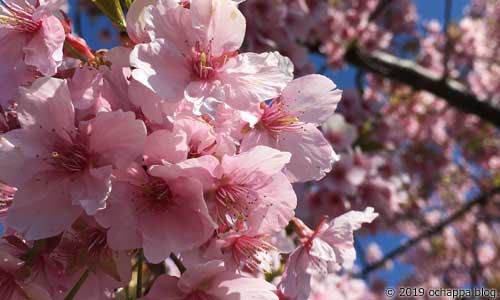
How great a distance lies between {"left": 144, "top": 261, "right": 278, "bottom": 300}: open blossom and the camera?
118 cm

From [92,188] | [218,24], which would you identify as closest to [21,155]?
[92,188]

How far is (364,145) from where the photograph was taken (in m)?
3.55

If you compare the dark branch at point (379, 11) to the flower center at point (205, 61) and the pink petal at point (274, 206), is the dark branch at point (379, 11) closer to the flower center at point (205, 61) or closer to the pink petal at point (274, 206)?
the flower center at point (205, 61)

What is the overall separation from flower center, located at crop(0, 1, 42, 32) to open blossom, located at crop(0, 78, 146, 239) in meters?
0.26

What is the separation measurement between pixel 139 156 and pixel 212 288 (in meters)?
0.36

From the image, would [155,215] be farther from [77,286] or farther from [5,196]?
[5,196]

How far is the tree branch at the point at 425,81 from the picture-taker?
4645 mm

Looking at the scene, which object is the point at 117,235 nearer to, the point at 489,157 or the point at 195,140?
the point at 195,140

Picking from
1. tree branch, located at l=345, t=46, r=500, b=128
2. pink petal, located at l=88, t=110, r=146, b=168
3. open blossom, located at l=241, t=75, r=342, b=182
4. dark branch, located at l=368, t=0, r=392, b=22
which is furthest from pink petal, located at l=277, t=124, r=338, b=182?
dark branch, located at l=368, t=0, r=392, b=22

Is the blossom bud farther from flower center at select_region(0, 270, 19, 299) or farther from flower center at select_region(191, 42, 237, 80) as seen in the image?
flower center at select_region(0, 270, 19, 299)

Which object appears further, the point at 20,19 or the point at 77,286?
the point at 20,19

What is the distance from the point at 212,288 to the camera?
1.20m

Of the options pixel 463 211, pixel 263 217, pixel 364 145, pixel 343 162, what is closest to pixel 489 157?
pixel 463 211

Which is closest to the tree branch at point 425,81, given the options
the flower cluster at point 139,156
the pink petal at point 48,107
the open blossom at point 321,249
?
the open blossom at point 321,249
